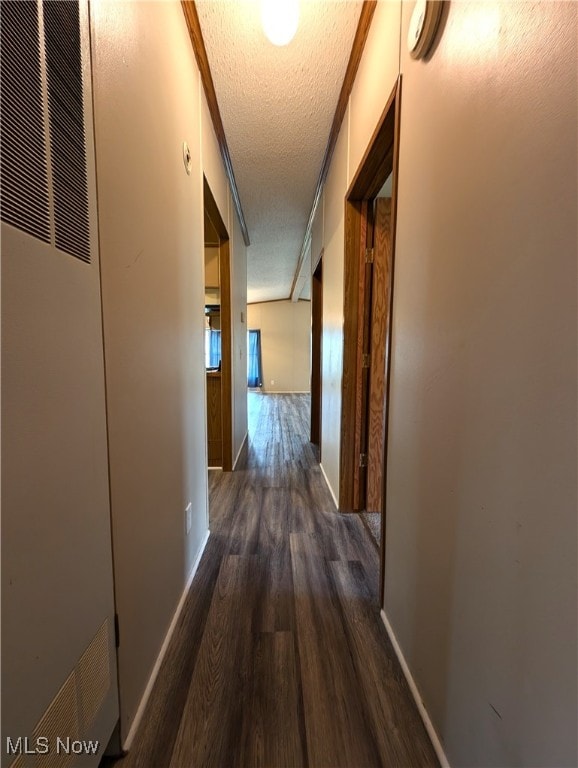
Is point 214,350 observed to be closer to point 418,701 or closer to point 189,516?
point 189,516

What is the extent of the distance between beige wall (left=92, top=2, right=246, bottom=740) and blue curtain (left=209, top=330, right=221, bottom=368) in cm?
169

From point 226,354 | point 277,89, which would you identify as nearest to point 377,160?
point 277,89

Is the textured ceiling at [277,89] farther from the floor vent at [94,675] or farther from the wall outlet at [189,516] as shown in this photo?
the floor vent at [94,675]

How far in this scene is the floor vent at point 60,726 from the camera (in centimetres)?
62

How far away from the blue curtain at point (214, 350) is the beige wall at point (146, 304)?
66.5 inches

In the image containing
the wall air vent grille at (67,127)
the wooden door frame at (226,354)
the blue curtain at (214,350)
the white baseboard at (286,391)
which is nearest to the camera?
the wall air vent grille at (67,127)

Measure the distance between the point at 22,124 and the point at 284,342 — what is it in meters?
9.14

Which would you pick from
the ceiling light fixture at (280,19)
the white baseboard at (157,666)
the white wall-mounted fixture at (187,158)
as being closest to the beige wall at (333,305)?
the ceiling light fixture at (280,19)

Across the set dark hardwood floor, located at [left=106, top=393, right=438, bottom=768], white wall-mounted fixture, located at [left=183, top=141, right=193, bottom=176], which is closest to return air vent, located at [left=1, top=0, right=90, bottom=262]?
white wall-mounted fixture, located at [left=183, top=141, right=193, bottom=176]

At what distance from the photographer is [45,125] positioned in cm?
62

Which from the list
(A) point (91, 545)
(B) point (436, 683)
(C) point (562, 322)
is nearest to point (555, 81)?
(C) point (562, 322)

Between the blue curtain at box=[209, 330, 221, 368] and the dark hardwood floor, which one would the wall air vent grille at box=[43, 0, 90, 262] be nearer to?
the dark hardwood floor

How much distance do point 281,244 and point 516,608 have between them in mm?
4835

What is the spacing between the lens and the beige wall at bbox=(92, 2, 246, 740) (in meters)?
0.89
